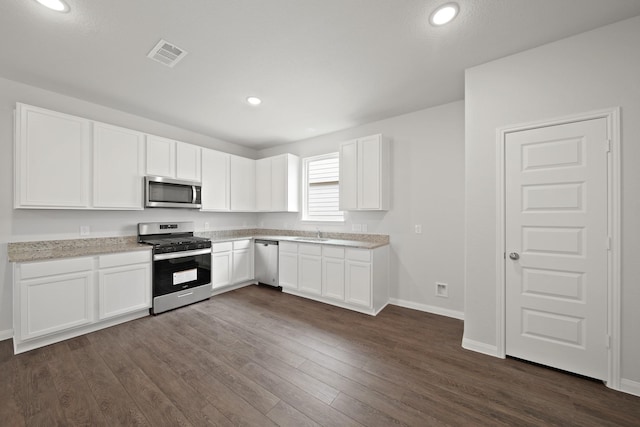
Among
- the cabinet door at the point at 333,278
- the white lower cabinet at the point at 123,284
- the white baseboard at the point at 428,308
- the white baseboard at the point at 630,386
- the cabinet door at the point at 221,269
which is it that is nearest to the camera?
the white baseboard at the point at 630,386

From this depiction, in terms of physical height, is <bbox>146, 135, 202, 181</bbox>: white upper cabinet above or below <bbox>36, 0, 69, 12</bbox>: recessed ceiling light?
below

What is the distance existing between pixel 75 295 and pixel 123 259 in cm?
53

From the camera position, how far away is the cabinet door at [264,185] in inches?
191

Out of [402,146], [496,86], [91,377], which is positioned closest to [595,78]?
[496,86]

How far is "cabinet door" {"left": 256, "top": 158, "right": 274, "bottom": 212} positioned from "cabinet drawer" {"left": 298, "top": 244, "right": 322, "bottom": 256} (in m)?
1.30

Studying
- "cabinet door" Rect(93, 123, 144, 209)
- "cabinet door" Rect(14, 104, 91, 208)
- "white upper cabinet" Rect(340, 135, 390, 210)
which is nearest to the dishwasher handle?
"white upper cabinet" Rect(340, 135, 390, 210)

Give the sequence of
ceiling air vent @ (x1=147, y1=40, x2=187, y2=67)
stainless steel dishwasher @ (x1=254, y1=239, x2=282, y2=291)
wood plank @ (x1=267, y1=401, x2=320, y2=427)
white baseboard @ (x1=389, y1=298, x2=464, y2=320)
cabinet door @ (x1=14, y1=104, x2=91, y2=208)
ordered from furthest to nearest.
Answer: stainless steel dishwasher @ (x1=254, y1=239, x2=282, y2=291)
white baseboard @ (x1=389, y1=298, x2=464, y2=320)
cabinet door @ (x1=14, y1=104, x2=91, y2=208)
ceiling air vent @ (x1=147, y1=40, x2=187, y2=67)
wood plank @ (x1=267, y1=401, x2=320, y2=427)

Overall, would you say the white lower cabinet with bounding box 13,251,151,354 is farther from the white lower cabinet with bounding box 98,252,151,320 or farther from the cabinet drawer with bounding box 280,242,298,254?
the cabinet drawer with bounding box 280,242,298,254

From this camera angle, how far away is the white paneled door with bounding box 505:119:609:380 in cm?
194

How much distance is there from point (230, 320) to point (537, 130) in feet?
12.7

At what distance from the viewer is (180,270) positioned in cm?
342

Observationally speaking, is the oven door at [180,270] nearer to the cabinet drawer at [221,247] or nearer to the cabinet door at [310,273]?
the cabinet drawer at [221,247]

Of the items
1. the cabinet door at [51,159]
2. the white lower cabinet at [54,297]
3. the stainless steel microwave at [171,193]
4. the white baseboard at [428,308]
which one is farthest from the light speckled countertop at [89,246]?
the white baseboard at [428,308]

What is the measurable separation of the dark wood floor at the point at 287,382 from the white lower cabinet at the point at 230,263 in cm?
116
